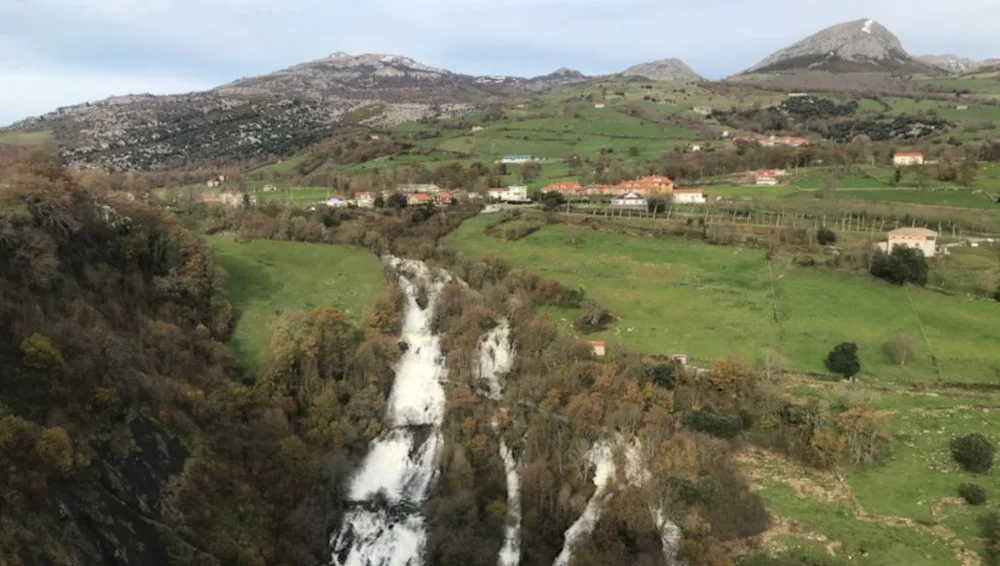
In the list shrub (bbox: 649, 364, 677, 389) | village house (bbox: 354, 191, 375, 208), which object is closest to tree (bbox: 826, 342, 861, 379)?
shrub (bbox: 649, 364, 677, 389)

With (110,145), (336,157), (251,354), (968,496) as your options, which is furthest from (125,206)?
(110,145)

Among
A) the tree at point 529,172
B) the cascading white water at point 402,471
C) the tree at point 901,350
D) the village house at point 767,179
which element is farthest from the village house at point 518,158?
the tree at point 901,350

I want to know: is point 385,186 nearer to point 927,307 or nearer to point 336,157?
point 336,157

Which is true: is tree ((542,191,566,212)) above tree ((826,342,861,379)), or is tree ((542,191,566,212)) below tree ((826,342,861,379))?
above

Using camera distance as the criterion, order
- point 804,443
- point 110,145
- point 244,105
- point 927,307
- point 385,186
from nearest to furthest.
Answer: point 804,443
point 927,307
point 385,186
point 110,145
point 244,105

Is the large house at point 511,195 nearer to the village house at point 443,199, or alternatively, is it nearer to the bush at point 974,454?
the village house at point 443,199

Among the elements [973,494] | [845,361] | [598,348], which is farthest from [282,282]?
[973,494]

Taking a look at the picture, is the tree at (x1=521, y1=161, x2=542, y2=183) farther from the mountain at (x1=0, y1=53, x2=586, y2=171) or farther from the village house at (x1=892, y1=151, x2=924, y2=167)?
the mountain at (x1=0, y1=53, x2=586, y2=171)
